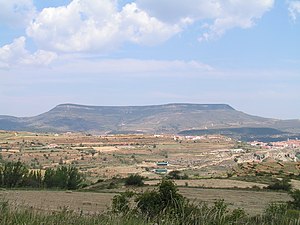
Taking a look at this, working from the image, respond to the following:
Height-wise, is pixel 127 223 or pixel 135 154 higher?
pixel 127 223

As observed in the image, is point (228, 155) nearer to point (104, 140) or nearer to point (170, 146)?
point (170, 146)

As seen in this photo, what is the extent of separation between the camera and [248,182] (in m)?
46.8

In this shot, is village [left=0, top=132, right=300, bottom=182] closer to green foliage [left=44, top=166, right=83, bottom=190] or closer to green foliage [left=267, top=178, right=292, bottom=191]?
green foliage [left=44, top=166, right=83, bottom=190]

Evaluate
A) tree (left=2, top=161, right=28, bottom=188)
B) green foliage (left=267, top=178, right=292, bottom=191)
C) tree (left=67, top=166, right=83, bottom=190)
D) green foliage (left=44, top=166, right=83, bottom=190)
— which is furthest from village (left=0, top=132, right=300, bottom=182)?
green foliage (left=267, top=178, right=292, bottom=191)

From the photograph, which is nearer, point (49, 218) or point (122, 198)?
point (49, 218)

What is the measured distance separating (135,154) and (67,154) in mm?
19028

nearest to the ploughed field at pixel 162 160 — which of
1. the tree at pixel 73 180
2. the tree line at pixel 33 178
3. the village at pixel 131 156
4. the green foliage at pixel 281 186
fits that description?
the village at pixel 131 156

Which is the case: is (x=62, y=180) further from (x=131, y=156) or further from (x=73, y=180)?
(x=131, y=156)

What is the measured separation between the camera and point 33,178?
4484 cm

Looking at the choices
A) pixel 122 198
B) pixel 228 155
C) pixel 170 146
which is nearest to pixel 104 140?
pixel 170 146

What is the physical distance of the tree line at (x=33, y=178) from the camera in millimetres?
41812

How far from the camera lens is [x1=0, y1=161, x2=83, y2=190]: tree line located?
137 ft

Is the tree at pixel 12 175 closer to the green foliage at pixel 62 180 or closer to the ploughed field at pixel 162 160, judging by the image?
the green foliage at pixel 62 180

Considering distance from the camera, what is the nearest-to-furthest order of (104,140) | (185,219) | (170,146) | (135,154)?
(185,219)
(135,154)
(170,146)
(104,140)
